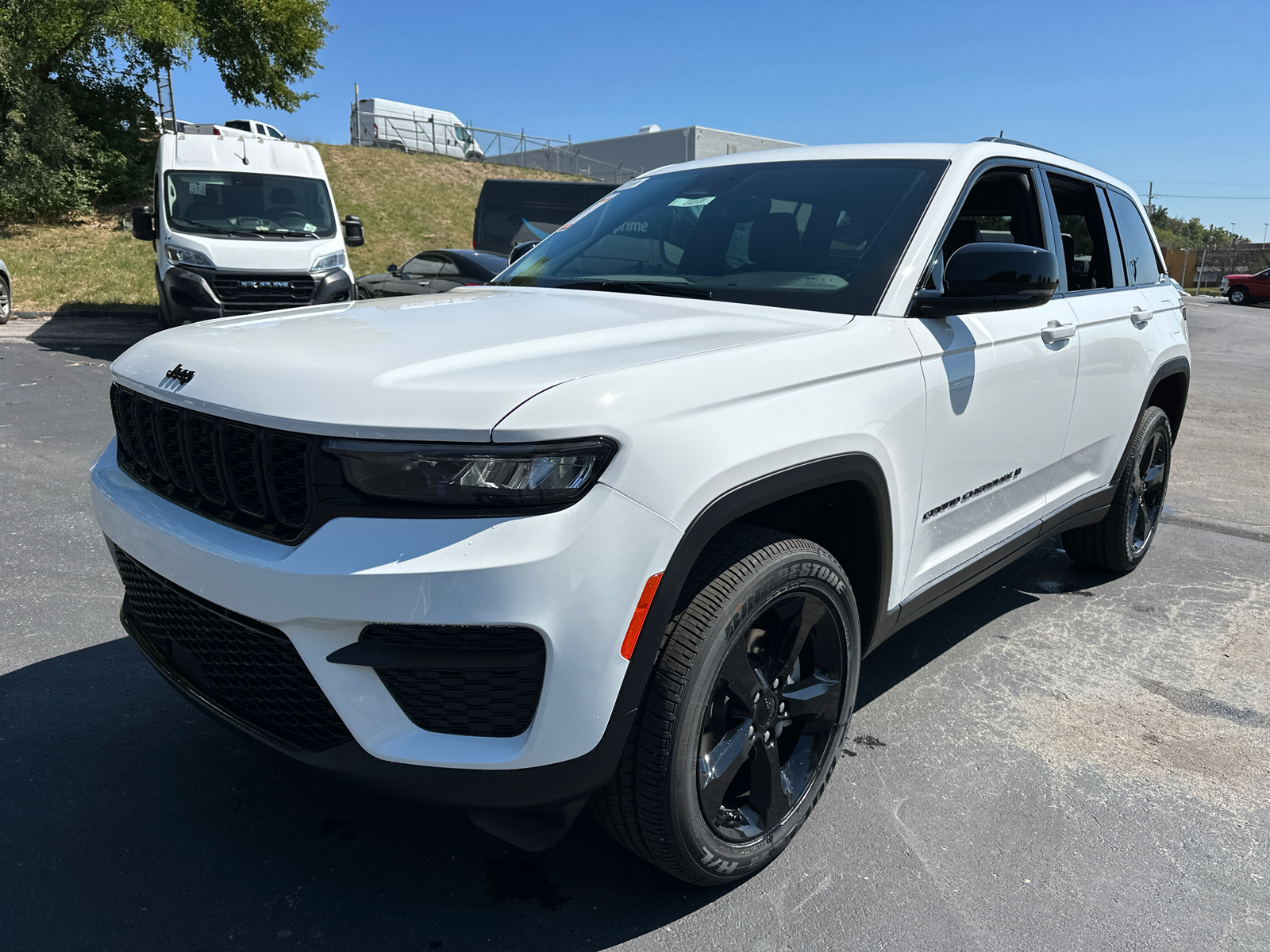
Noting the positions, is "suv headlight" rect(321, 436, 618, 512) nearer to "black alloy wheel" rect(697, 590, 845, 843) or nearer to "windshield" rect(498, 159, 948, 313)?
"black alloy wheel" rect(697, 590, 845, 843)

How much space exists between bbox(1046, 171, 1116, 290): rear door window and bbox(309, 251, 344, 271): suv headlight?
30.9 ft

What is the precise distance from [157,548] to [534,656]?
962 millimetres

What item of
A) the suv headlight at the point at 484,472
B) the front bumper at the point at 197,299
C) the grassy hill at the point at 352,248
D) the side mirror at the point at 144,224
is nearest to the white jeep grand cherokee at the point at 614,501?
the suv headlight at the point at 484,472

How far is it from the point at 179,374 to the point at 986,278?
207 centimetres

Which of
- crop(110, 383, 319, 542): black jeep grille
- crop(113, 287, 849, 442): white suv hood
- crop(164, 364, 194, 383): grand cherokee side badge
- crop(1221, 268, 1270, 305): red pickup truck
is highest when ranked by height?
crop(113, 287, 849, 442): white suv hood

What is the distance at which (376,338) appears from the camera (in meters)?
2.18

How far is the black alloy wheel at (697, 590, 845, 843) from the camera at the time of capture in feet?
7.07

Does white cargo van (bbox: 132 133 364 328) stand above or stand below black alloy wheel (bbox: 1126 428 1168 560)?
above

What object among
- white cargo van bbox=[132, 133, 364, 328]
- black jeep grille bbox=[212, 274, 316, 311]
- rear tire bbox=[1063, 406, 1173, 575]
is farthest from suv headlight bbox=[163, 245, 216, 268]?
rear tire bbox=[1063, 406, 1173, 575]

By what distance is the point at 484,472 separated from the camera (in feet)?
5.64

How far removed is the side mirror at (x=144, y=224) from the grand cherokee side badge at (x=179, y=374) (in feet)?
34.8

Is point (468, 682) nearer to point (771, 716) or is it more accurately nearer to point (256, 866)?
point (771, 716)

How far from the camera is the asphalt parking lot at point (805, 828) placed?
7.11ft

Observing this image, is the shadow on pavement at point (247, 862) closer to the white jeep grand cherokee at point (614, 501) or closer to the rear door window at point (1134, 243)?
the white jeep grand cherokee at point (614, 501)
